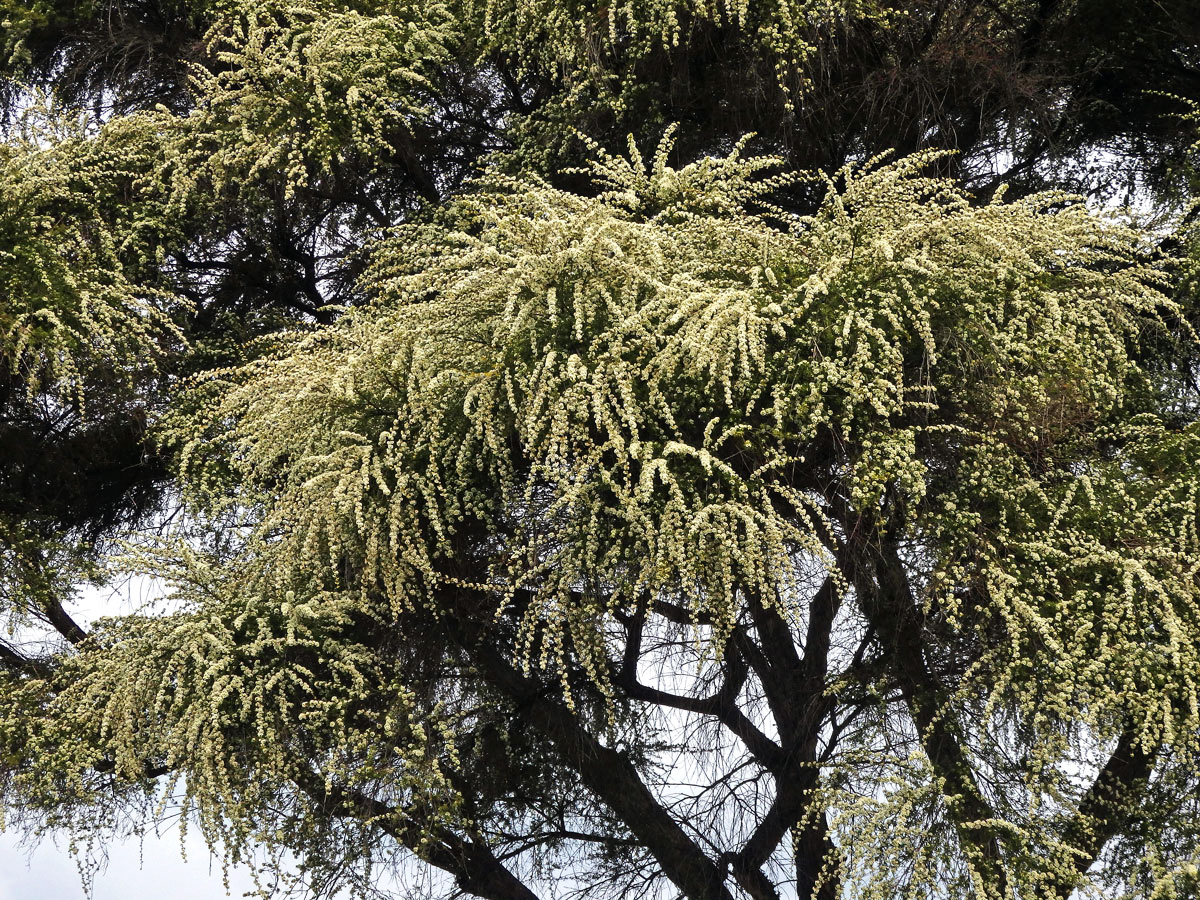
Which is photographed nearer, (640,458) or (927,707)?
(640,458)

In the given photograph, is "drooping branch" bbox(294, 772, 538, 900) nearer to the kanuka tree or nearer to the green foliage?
the kanuka tree

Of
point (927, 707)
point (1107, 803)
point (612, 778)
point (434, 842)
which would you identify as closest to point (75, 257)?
point (434, 842)

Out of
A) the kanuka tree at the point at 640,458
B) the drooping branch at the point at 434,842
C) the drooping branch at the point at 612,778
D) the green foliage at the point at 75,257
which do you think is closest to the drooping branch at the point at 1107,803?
the kanuka tree at the point at 640,458

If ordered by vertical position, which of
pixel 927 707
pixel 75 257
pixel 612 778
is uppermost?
pixel 75 257

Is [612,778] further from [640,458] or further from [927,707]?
[640,458]

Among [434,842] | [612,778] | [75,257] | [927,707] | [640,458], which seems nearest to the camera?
[640,458]

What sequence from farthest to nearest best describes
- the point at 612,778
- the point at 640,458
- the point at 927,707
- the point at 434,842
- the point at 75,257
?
the point at 75,257 < the point at 612,778 < the point at 434,842 < the point at 927,707 < the point at 640,458

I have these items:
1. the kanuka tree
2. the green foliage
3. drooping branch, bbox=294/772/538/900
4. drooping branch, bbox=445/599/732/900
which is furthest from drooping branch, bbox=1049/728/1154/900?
the green foliage

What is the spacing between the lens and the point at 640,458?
5379mm

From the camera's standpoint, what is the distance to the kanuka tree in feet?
18.4

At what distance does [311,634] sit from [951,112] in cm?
494

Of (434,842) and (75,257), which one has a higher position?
(75,257)

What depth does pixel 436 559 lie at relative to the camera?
6285mm

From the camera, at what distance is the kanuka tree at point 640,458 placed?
5605mm
